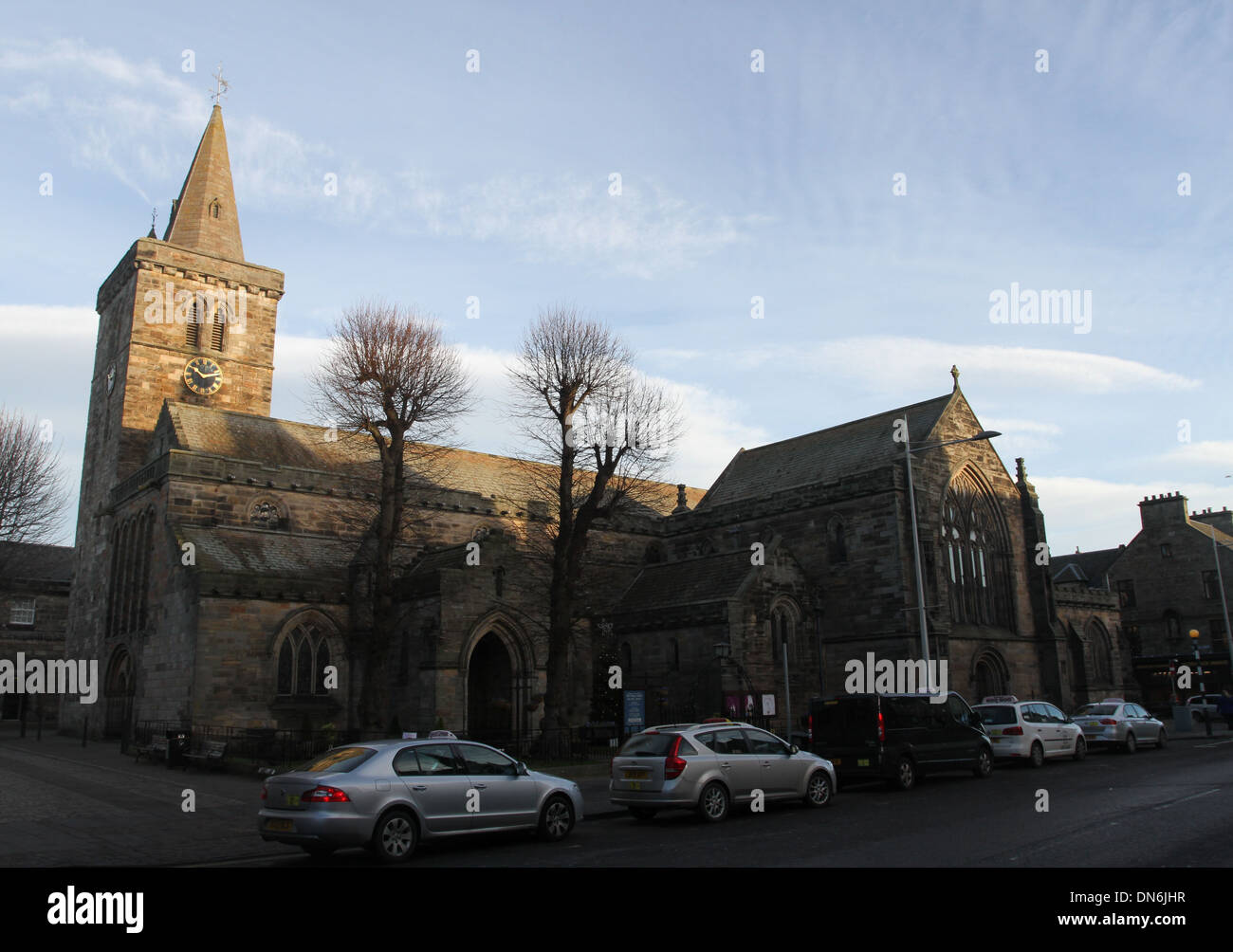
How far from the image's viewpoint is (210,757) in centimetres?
2295

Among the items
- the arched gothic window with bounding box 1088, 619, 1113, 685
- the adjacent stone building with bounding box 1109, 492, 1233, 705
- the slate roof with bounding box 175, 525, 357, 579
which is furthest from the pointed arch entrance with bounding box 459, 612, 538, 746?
the adjacent stone building with bounding box 1109, 492, 1233, 705

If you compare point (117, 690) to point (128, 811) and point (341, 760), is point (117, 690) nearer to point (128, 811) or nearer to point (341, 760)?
point (128, 811)

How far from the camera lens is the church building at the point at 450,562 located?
2775 centimetres

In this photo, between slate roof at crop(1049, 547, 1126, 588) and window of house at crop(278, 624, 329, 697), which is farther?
slate roof at crop(1049, 547, 1126, 588)

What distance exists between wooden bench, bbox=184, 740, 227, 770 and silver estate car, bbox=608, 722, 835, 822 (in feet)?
40.2

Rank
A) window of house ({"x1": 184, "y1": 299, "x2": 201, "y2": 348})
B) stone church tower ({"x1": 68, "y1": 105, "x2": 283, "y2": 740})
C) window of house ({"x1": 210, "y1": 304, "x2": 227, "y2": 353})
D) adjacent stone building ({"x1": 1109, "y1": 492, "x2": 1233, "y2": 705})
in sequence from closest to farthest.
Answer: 1. stone church tower ({"x1": 68, "y1": 105, "x2": 283, "y2": 740})
2. window of house ({"x1": 184, "y1": 299, "x2": 201, "y2": 348})
3. window of house ({"x1": 210, "y1": 304, "x2": 227, "y2": 353})
4. adjacent stone building ({"x1": 1109, "y1": 492, "x2": 1233, "y2": 705})

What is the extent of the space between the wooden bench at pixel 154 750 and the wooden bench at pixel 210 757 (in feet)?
4.67

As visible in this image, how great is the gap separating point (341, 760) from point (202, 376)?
33.2 metres

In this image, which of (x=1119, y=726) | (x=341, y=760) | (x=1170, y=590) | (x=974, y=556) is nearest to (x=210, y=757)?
(x=341, y=760)

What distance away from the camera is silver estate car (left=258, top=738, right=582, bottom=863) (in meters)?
10.9

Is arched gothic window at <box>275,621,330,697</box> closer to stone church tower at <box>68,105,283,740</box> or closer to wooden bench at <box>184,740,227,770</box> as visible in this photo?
wooden bench at <box>184,740,227,770</box>
